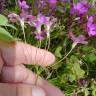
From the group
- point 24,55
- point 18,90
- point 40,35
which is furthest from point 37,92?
point 40,35

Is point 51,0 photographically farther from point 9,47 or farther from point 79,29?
point 9,47

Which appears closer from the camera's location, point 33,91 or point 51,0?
point 33,91

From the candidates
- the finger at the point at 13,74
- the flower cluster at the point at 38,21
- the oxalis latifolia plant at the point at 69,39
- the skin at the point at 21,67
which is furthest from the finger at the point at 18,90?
the oxalis latifolia plant at the point at 69,39

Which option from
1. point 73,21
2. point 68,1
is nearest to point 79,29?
point 73,21

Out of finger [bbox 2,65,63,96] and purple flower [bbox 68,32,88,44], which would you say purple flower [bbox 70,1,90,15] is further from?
finger [bbox 2,65,63,96]

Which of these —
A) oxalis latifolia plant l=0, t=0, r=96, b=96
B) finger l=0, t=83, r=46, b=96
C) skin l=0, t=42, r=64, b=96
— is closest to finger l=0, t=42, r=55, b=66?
skin l=0, t=42, r=64, b=96

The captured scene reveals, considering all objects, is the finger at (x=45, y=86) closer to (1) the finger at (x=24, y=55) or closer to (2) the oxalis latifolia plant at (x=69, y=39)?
(1) the finger at (x=24, y=55)
